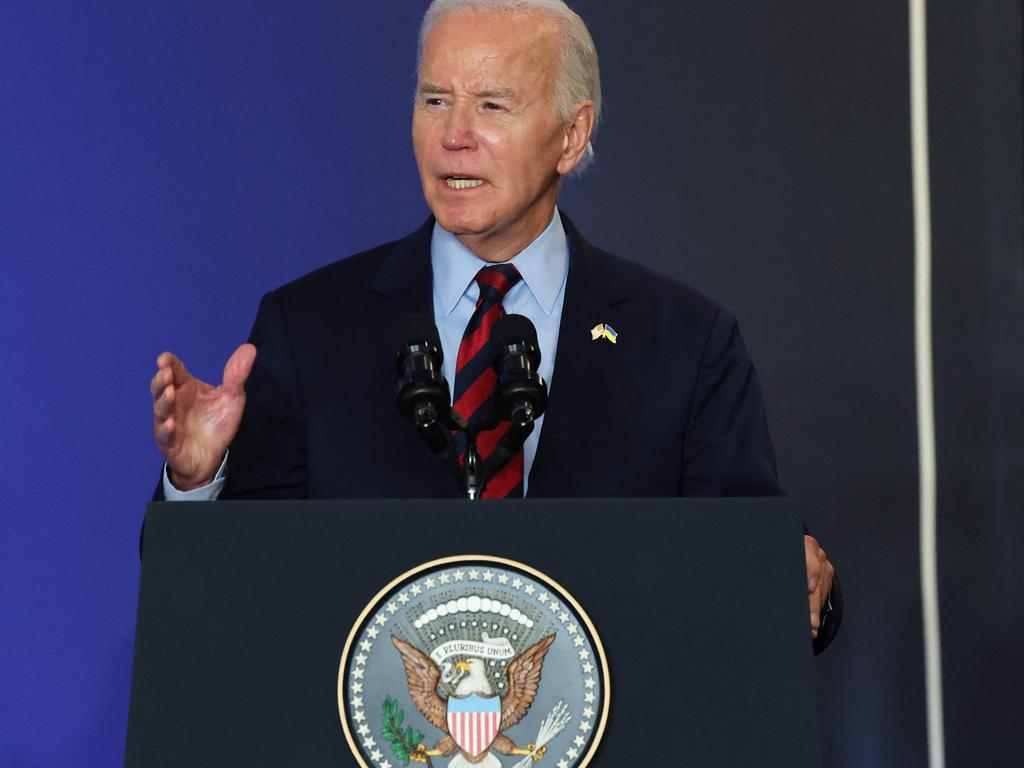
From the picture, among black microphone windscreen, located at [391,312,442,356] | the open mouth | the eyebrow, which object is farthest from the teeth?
black microphone windscreen, located at [391,312,442,356]

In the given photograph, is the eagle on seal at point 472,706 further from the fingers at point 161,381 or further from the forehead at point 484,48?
the forehead at point 484,48

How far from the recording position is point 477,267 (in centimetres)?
210

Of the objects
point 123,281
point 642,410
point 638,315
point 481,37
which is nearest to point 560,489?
point 642,410

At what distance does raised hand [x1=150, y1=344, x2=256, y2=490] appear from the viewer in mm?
1586

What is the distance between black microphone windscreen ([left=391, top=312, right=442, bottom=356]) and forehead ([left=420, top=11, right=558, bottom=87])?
662 mm

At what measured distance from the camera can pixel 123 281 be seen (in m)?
2.75

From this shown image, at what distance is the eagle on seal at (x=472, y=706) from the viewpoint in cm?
121

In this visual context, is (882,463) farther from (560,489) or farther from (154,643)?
(154,643)

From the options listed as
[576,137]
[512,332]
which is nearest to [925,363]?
[576,137]

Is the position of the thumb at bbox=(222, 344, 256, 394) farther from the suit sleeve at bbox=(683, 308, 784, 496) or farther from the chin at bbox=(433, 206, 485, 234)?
the suit sleeve at bbox=(683, 308, 784, 496)

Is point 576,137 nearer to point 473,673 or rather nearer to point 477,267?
point 477,267

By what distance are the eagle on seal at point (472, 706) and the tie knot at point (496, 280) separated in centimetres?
89

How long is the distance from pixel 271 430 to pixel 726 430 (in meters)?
0.63

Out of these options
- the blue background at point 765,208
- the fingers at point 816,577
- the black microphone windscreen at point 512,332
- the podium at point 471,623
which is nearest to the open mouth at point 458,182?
the black microphone windscreen at point 512,332
